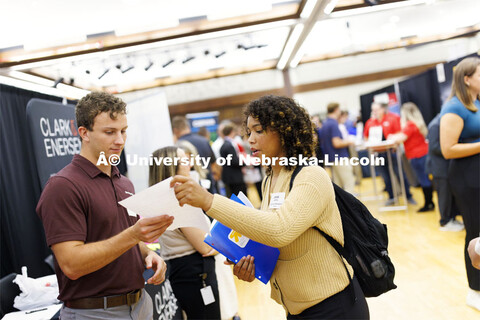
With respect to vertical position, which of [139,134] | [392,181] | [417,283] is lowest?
[417,283]

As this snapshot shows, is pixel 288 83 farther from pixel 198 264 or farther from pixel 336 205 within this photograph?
pixel 336 205

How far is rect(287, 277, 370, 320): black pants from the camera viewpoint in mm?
1454

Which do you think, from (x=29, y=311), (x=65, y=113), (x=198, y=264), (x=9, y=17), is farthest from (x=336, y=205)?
(x=9, y=17)

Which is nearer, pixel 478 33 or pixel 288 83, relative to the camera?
pixel 478 33

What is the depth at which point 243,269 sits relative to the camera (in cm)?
156

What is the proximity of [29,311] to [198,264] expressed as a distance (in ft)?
3.58

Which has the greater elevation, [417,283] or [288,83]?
[288,83]

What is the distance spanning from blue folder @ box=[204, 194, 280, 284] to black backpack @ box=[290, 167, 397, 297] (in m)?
0.25

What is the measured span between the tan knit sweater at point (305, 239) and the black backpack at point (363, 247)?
0.13ft

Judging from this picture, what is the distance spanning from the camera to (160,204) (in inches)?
52.1

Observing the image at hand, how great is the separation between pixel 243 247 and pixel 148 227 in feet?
1.35

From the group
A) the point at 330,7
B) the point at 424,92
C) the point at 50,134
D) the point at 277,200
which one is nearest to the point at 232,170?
the point at 330,7

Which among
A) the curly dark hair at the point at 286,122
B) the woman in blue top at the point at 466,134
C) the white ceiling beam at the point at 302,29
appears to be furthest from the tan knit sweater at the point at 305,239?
the white ceiling beam at the point at 302,29

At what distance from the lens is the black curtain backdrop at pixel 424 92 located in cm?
720
